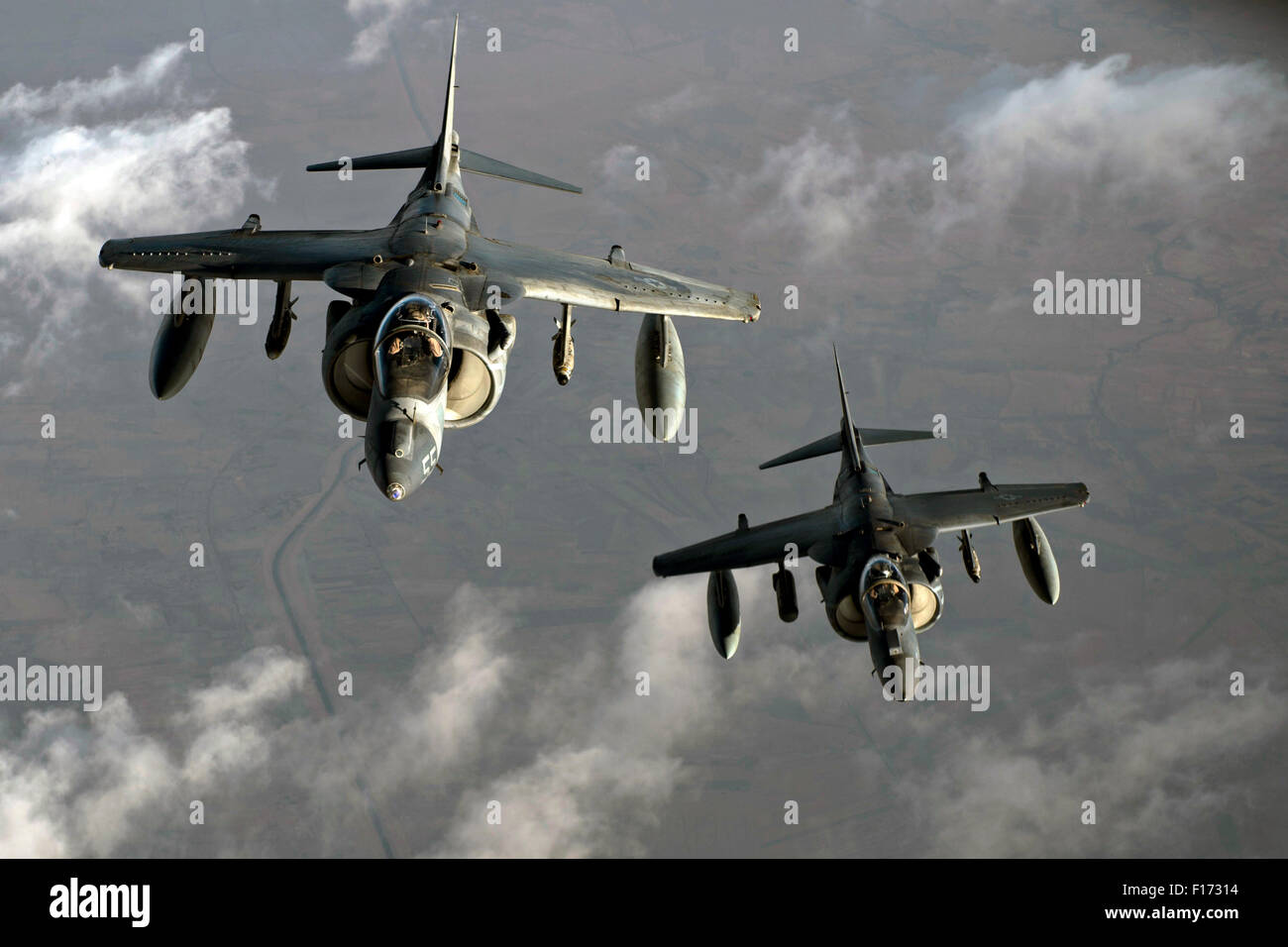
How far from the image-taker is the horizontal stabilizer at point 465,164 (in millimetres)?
20531

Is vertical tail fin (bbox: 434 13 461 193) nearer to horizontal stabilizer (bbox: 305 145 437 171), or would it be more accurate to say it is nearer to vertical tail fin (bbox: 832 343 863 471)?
horizontal stabilizer (bbox: 305 145 437 171)

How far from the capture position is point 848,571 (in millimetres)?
16688

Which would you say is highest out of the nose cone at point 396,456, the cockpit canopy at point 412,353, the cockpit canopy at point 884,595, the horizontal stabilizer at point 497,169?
the horizontal stabilizer at point 497,169

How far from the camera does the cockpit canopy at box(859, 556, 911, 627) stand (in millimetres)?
15289

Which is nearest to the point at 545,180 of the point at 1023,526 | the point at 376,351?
the point at 376,351

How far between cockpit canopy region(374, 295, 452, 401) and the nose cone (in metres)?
0.50

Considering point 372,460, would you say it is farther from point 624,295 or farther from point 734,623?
point 734,623

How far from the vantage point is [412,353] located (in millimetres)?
12906

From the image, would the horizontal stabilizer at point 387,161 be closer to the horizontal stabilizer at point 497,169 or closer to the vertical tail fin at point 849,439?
the horizontal stabilizer at point 497,169

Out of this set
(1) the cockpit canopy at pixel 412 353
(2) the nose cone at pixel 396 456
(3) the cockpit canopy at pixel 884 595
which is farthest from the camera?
(3) the cockpit canopy at pixel 884 595

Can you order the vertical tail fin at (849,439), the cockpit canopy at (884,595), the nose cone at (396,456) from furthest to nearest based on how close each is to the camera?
1. the vertical tail fin at (849,439)
2. the cockpit canopy at (884,595)
3. the nose cone at (396,456)

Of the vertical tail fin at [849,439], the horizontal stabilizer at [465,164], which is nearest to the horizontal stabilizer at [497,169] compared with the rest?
the horizontal stabilizer at [465,164]

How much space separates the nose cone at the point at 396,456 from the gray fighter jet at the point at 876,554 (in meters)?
A: 6.89

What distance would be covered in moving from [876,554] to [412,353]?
8.15m
